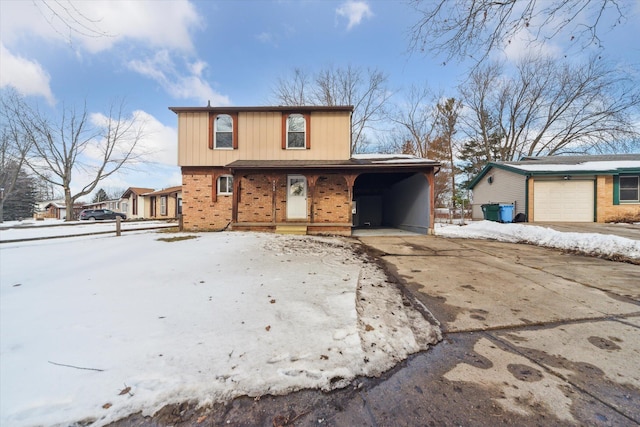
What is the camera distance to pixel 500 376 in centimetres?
173

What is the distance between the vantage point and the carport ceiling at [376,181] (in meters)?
12.0

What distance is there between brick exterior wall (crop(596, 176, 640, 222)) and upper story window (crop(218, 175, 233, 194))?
55.9ft

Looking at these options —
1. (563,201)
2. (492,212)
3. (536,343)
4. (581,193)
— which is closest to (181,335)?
A: (536,343)

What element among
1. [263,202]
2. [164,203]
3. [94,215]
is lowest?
[94,215]

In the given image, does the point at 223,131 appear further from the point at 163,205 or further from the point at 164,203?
the point at 163,205

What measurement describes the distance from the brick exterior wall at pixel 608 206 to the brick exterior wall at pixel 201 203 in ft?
56.0

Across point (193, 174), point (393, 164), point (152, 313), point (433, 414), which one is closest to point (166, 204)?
point (193, 174)

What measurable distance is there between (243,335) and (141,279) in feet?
8.00

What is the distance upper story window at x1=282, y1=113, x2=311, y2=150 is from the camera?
10.8m

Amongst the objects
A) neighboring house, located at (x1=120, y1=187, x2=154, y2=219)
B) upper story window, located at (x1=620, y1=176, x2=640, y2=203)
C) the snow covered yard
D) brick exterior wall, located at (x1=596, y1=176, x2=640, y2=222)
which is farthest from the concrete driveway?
neighboring house, located at (x1=120, y1=187, x2=154, y2=219)

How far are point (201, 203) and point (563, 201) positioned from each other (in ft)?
55.1

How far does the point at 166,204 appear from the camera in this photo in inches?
1017

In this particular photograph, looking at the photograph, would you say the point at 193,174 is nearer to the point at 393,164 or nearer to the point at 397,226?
the point at 393,164

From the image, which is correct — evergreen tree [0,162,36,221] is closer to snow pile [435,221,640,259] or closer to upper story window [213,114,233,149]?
upper story window [213,114,233,149]
